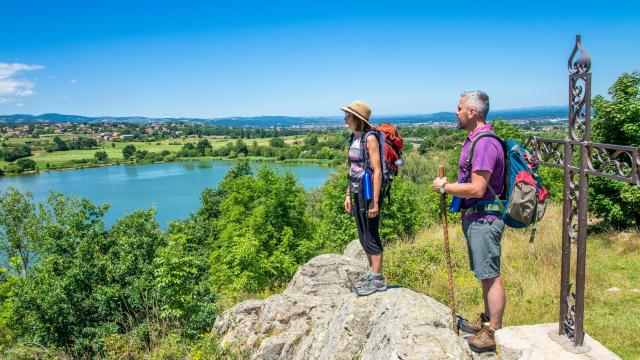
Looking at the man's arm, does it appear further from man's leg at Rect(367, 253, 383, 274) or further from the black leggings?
man's leg at Rect(367, 253, 383, 274)

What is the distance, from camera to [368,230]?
3797mm

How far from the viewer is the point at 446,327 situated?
10.1 feet

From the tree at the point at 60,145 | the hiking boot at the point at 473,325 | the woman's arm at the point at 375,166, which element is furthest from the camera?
the tree at the point at 60,145

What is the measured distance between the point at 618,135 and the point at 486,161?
8004 mm

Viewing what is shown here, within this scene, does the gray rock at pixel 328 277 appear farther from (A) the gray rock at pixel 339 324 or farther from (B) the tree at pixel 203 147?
(B) the tree at pixel 203 147

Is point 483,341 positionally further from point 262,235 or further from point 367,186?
point 262,235

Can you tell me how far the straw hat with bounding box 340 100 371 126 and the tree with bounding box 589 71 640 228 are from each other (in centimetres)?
736

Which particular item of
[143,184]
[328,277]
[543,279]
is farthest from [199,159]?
[543,279]

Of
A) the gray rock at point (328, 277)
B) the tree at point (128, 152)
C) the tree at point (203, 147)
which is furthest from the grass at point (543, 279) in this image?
the tree at point (128, 152)

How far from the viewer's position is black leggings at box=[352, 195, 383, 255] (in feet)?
12.4

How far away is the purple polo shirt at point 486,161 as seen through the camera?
9.23 ft

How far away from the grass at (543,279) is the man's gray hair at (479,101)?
103 inches

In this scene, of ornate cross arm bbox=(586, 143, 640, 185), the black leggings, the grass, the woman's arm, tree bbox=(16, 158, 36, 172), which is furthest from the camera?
tree bbox=(16, 158, 36, 172)

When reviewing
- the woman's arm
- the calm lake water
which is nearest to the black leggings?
the woman's arm
